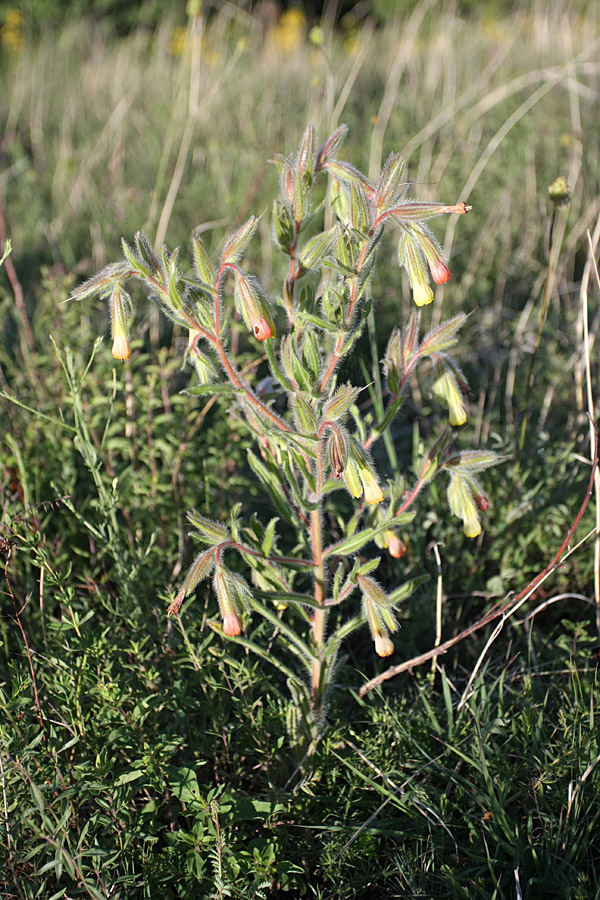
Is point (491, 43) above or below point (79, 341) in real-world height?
above

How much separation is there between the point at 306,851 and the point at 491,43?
25.7 feet

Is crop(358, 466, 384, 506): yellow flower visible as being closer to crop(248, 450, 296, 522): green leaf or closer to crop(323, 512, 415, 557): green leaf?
crop(323, 512, 415, 557): green leaf

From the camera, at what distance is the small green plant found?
4.49 feet

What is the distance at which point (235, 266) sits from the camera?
1391 millimetres

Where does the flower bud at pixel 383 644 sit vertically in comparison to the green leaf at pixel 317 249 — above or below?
below

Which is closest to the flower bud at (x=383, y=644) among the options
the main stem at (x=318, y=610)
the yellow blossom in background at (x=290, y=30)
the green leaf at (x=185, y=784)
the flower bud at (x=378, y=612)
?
the flower bud at (x=378, y=612)

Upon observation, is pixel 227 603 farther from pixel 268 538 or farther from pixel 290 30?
pixel 290 30

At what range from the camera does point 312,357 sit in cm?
142

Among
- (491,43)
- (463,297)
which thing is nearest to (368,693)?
(463,297)

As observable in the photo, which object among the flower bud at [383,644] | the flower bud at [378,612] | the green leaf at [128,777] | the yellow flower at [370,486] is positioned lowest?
the green leaf at [128,777]

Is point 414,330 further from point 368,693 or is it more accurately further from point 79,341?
point 79,341

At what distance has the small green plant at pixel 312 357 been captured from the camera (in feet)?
4.49

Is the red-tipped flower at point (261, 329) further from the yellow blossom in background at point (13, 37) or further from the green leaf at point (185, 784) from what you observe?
the yellow blossom in background at point (13, 37)

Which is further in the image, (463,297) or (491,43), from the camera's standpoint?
(491,43)
